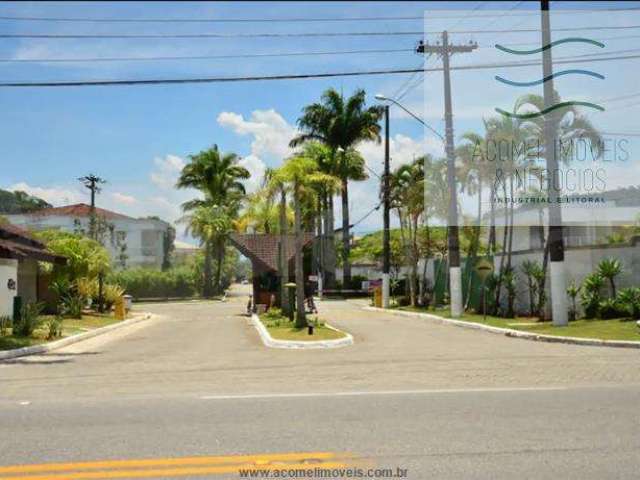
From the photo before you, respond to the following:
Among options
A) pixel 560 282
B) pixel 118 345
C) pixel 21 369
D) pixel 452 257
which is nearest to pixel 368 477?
pixel 21 369

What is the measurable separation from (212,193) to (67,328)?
4141 cm

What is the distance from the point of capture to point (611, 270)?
22391mm

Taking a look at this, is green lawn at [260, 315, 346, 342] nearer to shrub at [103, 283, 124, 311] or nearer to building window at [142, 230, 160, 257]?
shrub at [103, 283, 124, 311]

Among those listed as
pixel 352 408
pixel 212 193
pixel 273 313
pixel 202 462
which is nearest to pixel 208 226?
pixel 212 193

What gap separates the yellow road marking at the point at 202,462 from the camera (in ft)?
21.3

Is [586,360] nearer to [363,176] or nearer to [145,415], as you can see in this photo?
[145,415]

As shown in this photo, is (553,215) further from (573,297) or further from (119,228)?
(119,228)

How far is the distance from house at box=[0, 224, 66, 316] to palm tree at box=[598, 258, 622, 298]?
18588 mm

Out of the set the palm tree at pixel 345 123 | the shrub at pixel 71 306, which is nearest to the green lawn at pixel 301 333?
the shrub at pixel 71 306

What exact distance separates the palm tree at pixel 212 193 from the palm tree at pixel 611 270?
44379mm

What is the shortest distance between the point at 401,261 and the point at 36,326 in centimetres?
4023

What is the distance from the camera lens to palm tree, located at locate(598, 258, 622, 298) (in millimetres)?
22406

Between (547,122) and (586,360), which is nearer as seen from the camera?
(586,360)

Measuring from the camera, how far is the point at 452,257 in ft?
97.1
